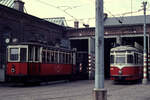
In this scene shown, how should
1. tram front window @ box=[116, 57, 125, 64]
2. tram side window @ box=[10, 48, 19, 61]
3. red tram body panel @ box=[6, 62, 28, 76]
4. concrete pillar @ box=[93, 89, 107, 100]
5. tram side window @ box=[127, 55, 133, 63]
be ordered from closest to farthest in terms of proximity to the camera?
concrete pillar @ box=[93, 89, 107, 100]
red tram body panel @ box=[6, 62, 28, 76]
tram side window @ box=[10, 48, 19, 61]
tram side window @ box=[127, 55, 133, 63]
tram front window @ box=[116, 57, 125, 64]

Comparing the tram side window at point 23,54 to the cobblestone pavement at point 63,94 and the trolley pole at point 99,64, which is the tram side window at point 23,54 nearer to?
the cobblestone pavement at point 63,94

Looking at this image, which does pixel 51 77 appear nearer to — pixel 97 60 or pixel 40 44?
pixel 40 44

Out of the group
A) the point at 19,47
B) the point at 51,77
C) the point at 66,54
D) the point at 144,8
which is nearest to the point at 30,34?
the point at 66,54

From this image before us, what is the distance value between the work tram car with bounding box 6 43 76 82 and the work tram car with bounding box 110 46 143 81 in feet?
15.3

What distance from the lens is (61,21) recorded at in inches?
1850

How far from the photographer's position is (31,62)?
19.4 m

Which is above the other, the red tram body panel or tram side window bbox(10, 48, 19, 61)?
tram side window bbox(10, 48, 19, 61)

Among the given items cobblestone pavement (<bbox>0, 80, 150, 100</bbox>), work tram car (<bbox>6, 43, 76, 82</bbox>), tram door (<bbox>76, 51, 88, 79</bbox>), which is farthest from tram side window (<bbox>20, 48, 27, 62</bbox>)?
tram door (<bbox>76, 51, 88, 79</bbox>)

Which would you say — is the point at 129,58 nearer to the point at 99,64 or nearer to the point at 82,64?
the point at 82,64

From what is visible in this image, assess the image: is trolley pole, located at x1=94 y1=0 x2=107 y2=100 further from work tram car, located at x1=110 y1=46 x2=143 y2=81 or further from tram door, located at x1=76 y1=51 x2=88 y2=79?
tram door, located at x1=76 y1=51 x2=88 y2=79

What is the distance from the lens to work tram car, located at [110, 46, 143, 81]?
22016 millimetres

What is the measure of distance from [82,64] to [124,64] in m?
9.08

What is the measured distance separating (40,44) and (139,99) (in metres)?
9.90

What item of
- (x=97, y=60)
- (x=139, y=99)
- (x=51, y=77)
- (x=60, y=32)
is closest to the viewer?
(x=97, y=60)
